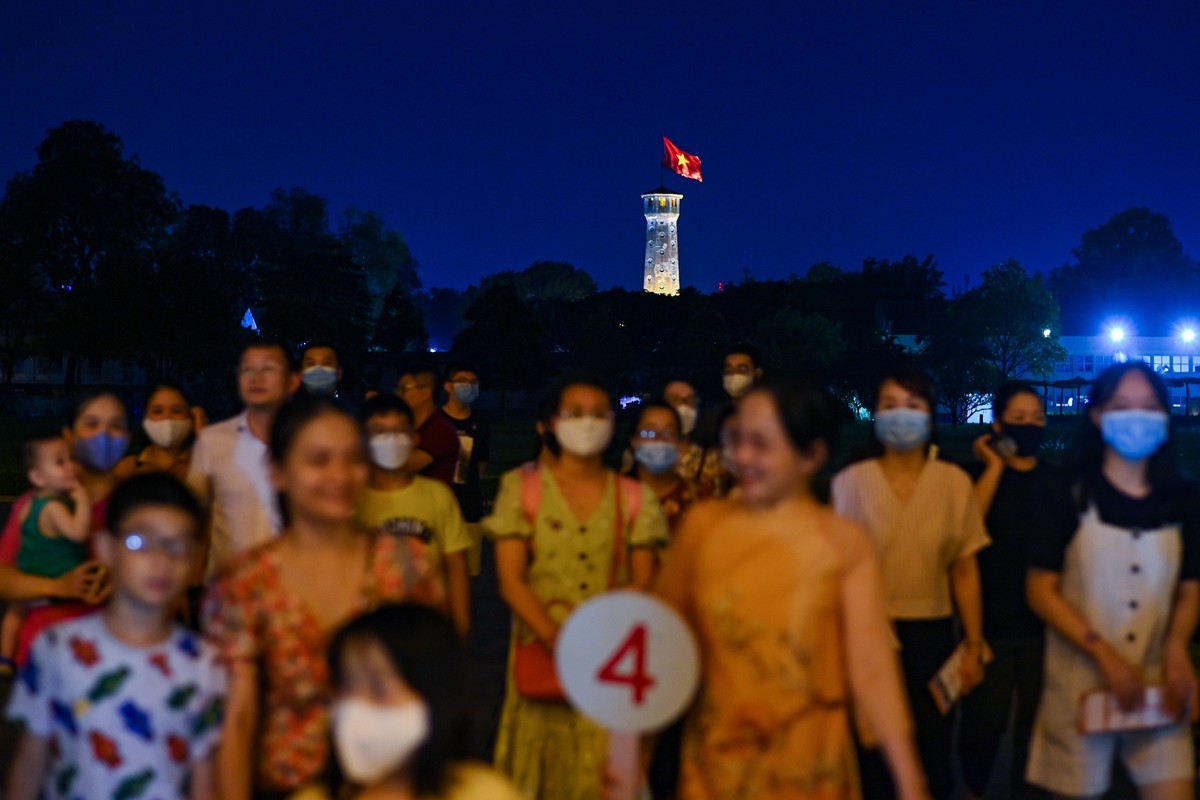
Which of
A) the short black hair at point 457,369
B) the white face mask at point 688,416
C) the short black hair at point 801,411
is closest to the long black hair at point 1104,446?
the short black hair at point 801,411

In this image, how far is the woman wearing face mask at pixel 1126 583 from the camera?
5004 mm

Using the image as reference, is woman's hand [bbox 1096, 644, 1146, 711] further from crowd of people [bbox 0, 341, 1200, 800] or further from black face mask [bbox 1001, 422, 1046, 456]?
black face mask [bbox 1001, 422, 1046, 456]

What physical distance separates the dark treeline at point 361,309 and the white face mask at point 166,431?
1464 cm

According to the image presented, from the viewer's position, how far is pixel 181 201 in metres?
78.4

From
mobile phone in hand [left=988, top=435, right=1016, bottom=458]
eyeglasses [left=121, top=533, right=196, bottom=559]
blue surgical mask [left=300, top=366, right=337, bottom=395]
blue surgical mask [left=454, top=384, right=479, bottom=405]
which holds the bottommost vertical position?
eyeglasses [left=121, top=533, right=196, bottom=559]

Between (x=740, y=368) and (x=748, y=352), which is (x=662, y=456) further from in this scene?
(x=748, y=352)

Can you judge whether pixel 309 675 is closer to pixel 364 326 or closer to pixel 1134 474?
pixel 1134 474

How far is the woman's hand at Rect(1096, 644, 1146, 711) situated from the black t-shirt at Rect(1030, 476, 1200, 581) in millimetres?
356

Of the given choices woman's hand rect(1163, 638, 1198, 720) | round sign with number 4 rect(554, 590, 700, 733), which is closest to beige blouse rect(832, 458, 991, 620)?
woman's hand rect(1163, 638, 1198, 720)

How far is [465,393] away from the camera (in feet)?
36.1

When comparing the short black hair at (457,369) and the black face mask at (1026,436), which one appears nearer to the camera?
the black face mask at (1026,436)

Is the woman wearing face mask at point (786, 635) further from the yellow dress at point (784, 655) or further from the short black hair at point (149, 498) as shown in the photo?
the short black hair at point (149, 498)

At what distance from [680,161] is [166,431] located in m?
141

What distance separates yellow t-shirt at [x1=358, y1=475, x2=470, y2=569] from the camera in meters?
5.72
